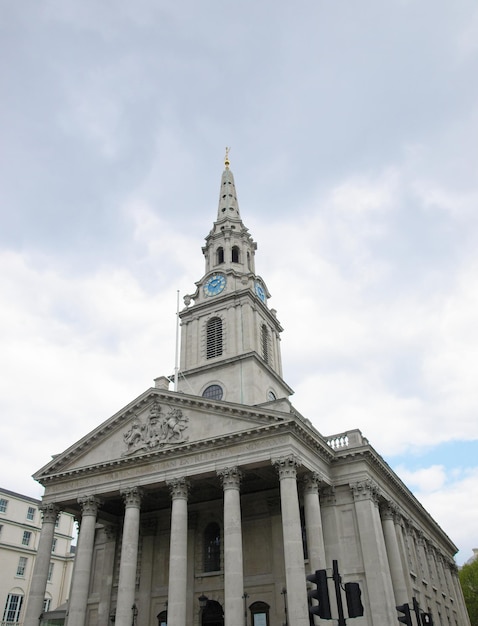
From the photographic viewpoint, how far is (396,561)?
3269cm

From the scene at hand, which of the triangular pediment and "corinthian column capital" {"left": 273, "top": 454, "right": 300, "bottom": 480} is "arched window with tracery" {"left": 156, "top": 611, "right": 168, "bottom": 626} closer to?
the triangular pediment

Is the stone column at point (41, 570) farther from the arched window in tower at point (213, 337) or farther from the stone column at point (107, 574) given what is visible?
the arched window in tower at point (213, 337)

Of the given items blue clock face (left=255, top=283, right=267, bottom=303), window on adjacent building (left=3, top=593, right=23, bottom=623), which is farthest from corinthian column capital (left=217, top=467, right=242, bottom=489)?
window on adjacent building (left=3, top=593, right=23, bottom=623)

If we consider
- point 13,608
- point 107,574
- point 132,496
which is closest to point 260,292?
point 132,496

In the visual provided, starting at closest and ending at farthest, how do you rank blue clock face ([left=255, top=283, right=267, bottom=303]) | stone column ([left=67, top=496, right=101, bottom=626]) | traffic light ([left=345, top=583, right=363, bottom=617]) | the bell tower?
traffic light ([left=345, top=583, right=363, bottom=617]), stone column ([left=67, top=496, right=101, bottom=626]), the bell tower, blue clock face ([left=255, top=283, right=267, bottom=303])

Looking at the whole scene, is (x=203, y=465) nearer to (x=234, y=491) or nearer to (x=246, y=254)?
(x=234, y=491)

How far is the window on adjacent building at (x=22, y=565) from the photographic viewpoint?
55875mm

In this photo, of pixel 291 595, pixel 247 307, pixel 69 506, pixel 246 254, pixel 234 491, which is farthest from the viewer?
Answer: pixel 246 254

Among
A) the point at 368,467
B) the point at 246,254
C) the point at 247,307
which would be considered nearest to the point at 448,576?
the point at 368,467

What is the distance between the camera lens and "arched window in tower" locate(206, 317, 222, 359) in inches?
1725

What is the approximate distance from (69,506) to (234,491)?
12.9 metres

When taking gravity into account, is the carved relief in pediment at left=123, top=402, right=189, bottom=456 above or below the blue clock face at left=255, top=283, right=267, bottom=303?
below

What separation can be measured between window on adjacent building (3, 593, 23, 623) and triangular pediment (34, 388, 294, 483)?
26.4 metres

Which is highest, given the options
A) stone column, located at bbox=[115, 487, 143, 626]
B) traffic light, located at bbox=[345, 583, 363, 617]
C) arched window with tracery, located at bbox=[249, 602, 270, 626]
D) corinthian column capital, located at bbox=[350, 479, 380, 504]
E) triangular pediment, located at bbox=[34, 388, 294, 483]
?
triangular pediment, located at bbox=[34, 388, 294, 483]
